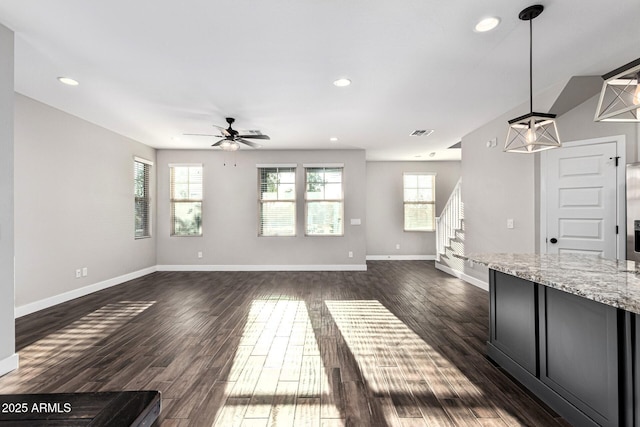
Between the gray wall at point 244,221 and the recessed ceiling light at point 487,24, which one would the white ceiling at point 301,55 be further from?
the gray wall at point 244,221

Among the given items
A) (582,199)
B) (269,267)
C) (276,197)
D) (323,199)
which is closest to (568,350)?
(582,199)

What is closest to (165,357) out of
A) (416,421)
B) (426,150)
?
(416,421)

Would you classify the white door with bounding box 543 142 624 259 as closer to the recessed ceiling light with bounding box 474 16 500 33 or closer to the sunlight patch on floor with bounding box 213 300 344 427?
the recessed ceiling light with bounding box 474 16 500 33

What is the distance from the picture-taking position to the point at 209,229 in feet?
23.0

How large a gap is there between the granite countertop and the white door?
1650 millimetres

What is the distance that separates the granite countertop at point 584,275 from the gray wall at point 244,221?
4554mm

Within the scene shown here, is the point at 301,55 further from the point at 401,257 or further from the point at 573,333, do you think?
the point at 401,257

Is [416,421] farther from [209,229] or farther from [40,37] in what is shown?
[209,229]

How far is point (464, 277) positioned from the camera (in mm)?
5762

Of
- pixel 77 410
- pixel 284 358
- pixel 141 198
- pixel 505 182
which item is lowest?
pixel 284 358

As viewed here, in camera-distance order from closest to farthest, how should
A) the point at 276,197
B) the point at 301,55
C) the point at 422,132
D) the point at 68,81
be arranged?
1. the point at 301,55
2. the point at 68,81
3. the point at 422,132
4. the point at 276,197

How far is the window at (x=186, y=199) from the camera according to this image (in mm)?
7004

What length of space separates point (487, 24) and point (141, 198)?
6.77m

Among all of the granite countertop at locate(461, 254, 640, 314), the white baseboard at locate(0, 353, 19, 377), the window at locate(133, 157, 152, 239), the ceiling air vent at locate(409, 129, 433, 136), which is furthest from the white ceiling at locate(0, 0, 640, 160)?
the white baseboard at locate(0, 353, 19, 377)
